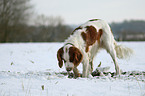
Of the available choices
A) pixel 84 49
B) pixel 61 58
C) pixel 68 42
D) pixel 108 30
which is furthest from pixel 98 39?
pixel 61 58

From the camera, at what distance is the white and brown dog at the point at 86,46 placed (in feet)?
11.5

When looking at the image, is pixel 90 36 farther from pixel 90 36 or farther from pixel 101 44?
pixel 101 44

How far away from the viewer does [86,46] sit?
13.5 ft

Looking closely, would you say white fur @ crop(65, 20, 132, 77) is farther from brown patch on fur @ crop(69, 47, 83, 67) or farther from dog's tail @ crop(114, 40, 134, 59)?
brown patch on fur @ crop(69, 47, 83, 67)

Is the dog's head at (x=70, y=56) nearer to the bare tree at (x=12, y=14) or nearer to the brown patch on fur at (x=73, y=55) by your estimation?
the brown patch on fur at (x=73, y=55)

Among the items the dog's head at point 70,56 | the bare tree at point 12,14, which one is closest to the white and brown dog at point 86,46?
the dog's head at point 70,56

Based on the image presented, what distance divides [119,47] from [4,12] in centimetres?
2581

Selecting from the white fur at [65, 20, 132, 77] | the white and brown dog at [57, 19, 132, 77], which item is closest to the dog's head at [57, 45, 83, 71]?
the white and brown dog at [57, 19, 132, 77]

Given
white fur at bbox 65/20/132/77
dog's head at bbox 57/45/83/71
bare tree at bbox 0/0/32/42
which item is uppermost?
bare tree at bbox 0/0/32/42

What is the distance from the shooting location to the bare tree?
27047 mm

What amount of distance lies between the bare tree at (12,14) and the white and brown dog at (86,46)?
993 inches

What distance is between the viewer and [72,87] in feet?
8.66

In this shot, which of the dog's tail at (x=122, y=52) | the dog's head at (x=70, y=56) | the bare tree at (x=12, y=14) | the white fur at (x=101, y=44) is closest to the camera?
the dog's head at (x=70, y=56)

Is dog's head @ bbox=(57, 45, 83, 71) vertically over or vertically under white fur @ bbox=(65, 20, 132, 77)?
under
